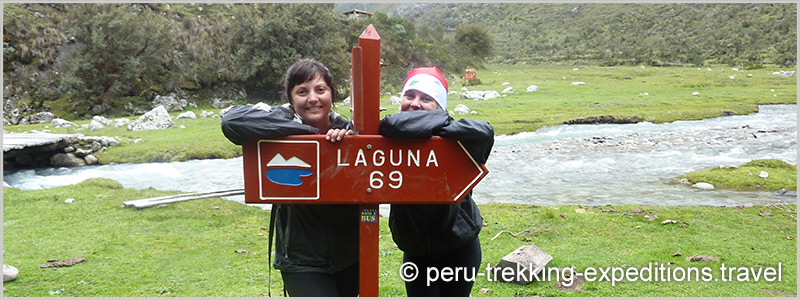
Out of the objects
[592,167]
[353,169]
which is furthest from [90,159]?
[353,169]

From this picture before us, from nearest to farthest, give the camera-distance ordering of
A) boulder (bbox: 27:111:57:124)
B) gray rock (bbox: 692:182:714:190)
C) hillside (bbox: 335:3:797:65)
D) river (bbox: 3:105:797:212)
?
1. river (bbox: 3:105:797:212)
2. gray rock (bbox: 692:182:714:190)
3. boulder (bbox: 27:111:57:124)
4. hillside (bbox: 335:3:797:65)

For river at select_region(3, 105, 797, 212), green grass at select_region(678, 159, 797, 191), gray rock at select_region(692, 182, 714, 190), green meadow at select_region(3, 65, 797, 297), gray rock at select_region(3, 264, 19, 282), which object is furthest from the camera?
gray rock at select_region(692, 182, 714, 190)

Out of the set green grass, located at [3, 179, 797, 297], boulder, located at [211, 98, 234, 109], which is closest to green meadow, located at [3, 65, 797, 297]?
green grass, located at [3, 179, 797, 297]

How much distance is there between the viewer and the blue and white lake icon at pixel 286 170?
2568mm

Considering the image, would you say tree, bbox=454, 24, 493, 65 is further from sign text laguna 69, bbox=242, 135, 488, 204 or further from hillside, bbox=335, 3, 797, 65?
sign text laguna 69, bbox=242, 135, 488, 204

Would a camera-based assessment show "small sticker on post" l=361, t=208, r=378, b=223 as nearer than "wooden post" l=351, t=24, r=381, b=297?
No

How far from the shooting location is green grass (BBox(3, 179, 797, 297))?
6.29m

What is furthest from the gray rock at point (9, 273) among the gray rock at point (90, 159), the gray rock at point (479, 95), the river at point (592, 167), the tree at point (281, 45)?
the tree at point (281, 45)

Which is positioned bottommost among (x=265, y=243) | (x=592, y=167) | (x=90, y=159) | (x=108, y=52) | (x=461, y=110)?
(x=461, y=110)

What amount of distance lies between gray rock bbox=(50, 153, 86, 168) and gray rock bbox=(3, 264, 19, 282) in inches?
416

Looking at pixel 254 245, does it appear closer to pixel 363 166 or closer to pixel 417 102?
pixel 417 102

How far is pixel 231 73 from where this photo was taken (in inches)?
1435

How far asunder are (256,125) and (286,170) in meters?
0.26

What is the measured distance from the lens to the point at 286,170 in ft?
8.45
